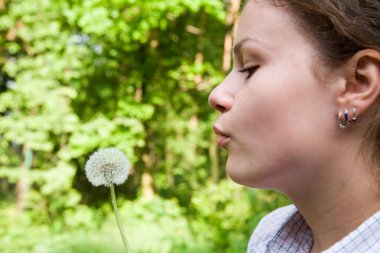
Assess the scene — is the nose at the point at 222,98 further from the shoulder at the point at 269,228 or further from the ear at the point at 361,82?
the shoulder at the point at 269,228

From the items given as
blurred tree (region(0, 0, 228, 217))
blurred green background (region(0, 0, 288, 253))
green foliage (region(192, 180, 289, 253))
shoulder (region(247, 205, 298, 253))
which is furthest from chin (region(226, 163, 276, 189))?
blurred tree (region(0, 0, 228, 217))

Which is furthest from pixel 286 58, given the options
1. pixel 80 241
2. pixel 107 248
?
pixel 80 241

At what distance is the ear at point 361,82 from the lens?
22.6 inches

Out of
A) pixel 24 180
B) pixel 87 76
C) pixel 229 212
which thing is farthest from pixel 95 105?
pixel 229 212

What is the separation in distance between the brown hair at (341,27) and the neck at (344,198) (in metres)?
0.06

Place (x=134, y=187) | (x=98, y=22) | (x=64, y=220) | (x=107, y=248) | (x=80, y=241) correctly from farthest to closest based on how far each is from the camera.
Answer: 1. (x=134, y=187)
2. (x=64, y=220)
3. (x=98, y=22)
4. (x=80, y=241)
5. (x=107, y=248)

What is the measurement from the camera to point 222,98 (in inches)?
24.5

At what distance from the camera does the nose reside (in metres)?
0.62

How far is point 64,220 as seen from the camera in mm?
5781

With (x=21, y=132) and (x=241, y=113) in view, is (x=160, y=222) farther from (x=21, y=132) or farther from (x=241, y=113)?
(x=241, y=113)

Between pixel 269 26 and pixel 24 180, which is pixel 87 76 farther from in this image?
pixel 269 26

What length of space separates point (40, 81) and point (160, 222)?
2240mm

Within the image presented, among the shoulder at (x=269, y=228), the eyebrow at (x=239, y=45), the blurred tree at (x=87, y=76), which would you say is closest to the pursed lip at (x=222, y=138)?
the eyebrow at (x=239, y=45)

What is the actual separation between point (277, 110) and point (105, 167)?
0.23m
